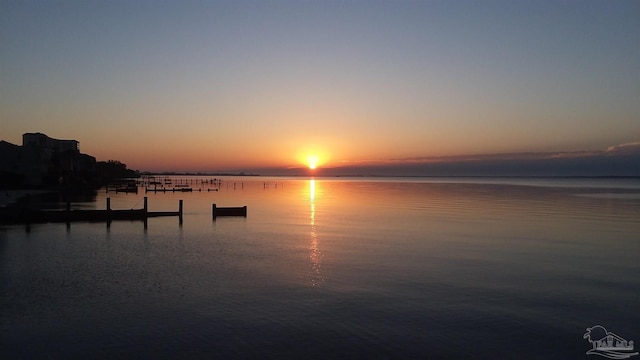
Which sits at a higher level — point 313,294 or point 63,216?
point 63,216

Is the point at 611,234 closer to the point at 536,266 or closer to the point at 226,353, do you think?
the point at 536,266

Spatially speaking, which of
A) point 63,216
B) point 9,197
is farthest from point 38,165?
point 63,216

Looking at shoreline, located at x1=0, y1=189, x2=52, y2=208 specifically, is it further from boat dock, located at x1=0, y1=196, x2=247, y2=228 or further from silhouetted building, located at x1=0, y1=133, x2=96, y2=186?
silhouetted building, located at x1=0, y1=133, x2=96, y2=186

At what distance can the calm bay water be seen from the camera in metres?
12.6

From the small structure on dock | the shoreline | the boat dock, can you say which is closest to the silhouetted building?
the shoreline

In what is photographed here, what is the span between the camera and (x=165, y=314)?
48.8 ft

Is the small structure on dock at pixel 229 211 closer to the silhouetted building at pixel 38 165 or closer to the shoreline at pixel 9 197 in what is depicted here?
the shoreline at pixel 9 197

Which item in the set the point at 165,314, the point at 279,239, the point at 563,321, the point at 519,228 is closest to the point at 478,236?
the point at 519,228

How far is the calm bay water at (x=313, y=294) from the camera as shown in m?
12.6

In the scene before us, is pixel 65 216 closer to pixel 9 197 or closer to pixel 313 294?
pixel 9 197

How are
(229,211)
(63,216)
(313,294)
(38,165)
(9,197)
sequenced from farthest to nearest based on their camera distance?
(38,165) < (9,197) < (229,211) < (63,216) < (313,294)

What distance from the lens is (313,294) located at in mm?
17578

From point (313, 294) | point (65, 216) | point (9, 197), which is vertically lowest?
point (313, 294)

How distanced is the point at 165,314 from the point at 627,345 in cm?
1322
